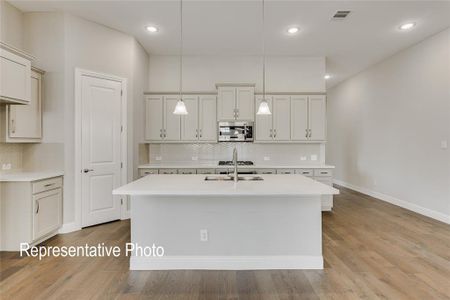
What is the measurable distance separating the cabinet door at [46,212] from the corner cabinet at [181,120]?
195cm

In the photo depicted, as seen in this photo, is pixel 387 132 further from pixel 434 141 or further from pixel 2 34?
pixel 2 34

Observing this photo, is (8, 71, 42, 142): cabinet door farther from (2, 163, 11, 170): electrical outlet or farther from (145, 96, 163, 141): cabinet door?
(145, 96, 163, 141): cabinet door

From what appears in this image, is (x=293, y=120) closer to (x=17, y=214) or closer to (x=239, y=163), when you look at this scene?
(x=239, y=163)

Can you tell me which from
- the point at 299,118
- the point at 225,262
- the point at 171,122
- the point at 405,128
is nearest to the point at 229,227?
the point at 225,262

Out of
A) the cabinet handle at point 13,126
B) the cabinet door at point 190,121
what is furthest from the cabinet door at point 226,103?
the cabinet handle at point 13,126

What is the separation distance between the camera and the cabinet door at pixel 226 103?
4.95m

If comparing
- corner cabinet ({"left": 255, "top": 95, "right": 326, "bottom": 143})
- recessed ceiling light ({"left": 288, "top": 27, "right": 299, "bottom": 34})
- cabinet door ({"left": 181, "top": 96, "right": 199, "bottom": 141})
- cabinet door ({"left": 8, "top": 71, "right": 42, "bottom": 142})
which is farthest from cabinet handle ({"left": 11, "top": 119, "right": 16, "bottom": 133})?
recessed ceiling light ({"left": 288, "top": 27, "right": 299, "bottom": 34})

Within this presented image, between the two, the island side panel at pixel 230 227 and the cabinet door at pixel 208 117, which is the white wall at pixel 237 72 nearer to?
the cabinet door at pixel 208 117

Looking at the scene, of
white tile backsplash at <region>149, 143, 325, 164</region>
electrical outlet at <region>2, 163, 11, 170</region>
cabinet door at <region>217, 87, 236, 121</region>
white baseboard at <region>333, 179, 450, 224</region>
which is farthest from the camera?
white tile backsplash at <region>149, 143, 325, 164</region>

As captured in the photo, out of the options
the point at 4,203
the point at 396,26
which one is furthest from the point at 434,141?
the point at 4,203

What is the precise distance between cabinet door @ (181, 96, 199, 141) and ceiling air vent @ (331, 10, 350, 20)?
2.74 metres

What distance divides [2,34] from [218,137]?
358 centimetres

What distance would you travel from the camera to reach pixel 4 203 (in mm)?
3016

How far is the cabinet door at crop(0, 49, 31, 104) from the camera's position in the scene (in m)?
2.85
